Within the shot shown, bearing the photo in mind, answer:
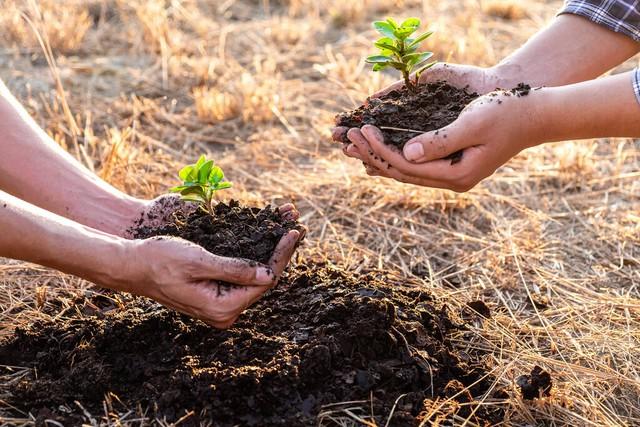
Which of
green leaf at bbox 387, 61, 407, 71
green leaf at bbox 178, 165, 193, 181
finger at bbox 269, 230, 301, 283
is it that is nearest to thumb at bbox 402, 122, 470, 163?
green leaf at bbox 387, 61, 407, 71

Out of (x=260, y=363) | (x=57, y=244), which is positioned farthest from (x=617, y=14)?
(x=57, y=244)

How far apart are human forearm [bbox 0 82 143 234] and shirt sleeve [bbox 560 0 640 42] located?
5.86 ft

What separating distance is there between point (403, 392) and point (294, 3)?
4932 millimetres

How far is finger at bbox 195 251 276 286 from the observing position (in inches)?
80.2

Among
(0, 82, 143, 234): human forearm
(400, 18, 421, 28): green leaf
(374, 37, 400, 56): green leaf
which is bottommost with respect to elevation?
(0, 82, 143, 234): human forearm

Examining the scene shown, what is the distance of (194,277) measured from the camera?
2.05 meters

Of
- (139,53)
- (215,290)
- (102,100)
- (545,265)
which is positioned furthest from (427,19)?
(215,290)

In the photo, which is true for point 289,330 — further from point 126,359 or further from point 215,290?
point 126,359

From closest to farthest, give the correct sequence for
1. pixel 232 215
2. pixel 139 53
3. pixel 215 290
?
pixel 215 290 < pixel 232 215 < pixel 139 53

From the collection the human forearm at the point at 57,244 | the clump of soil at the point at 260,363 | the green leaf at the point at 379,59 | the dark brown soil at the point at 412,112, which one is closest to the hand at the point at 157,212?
the clump of soil at the point at 260,363

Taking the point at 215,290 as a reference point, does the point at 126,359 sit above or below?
below

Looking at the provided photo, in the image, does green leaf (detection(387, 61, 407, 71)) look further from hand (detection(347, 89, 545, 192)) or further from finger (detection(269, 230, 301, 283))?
finger (detection(269, 230, 301, 283))

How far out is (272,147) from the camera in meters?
4.22

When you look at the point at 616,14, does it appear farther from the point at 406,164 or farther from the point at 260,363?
the point at 260,363
